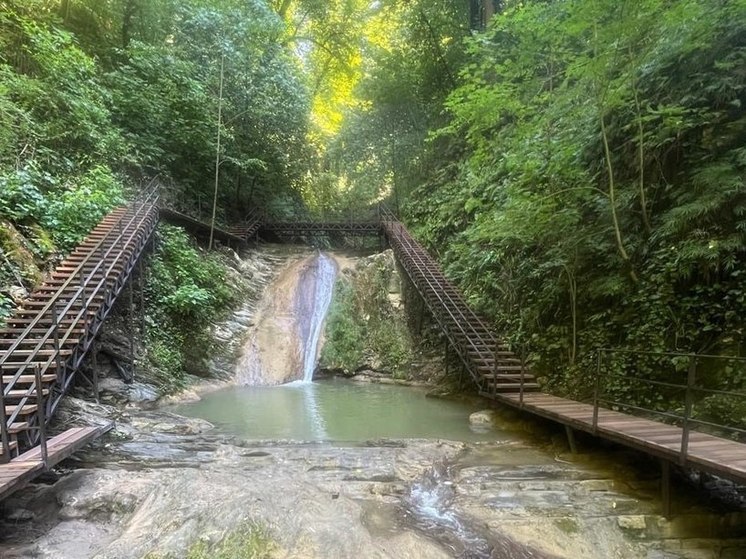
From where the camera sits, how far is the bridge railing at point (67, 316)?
17.8ft

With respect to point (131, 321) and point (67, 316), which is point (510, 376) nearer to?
point (67, 316)

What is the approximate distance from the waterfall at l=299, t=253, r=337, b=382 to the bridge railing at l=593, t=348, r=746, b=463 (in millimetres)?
8989

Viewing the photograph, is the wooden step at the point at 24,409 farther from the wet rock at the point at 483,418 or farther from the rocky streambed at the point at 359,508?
the wet rock at the point at 483,418

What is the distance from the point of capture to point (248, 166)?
20766mm

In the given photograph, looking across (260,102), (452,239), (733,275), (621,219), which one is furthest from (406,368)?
(260,102)

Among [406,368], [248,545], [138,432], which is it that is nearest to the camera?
[248,545]

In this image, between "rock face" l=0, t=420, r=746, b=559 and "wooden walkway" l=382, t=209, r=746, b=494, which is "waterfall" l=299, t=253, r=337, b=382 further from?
"rock face" l=0, t=420, r=746, b=559

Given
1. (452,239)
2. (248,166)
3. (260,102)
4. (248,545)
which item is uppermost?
(260,102)

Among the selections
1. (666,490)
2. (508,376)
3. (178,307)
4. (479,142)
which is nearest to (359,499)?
(666,490)

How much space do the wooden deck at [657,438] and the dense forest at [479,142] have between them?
1.28 meters

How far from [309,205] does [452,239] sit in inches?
517

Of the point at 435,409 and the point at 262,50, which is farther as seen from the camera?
the point at 262,50

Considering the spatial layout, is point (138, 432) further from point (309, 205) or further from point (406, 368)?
point (309, 205)

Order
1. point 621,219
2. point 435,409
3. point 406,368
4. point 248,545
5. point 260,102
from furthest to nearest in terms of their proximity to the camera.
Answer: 1. point 260,102
2. point 406,368
3. point 435,409
4. point 621,219
5. point 248,545
